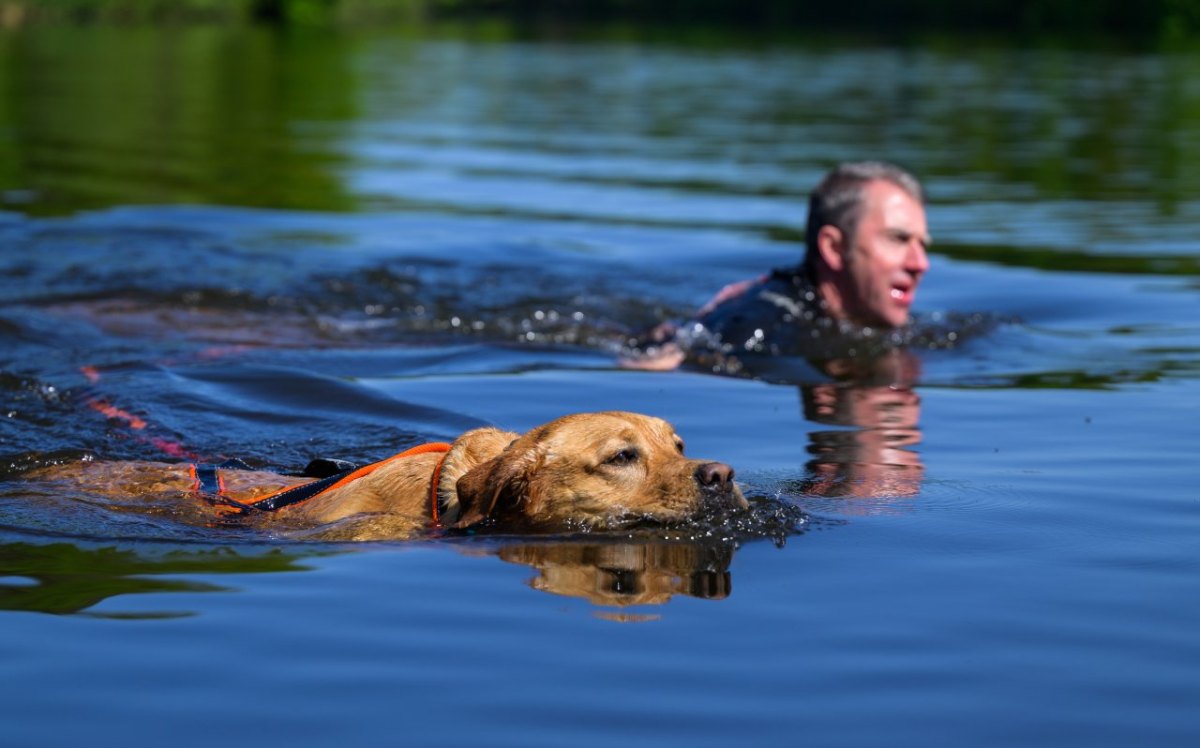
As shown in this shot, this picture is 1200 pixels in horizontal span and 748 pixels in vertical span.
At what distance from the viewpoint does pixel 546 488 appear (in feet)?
20.0

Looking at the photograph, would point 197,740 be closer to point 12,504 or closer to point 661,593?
point 661,593

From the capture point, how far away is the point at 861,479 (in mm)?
7117

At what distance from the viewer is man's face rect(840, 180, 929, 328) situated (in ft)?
33.1

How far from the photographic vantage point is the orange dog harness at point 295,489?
624cm

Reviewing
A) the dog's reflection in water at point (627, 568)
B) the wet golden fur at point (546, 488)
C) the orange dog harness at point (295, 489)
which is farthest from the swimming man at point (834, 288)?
the dog's reflection in water at point (627, 568)

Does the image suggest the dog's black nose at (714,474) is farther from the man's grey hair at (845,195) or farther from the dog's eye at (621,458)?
the man's grey hair at (845,195)

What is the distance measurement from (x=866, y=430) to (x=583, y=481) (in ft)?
8.39

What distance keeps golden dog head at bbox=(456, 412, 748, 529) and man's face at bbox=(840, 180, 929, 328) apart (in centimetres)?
427

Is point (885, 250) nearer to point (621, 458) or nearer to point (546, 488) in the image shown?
point (621, 458)

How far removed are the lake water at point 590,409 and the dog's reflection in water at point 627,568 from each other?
0.07 ft

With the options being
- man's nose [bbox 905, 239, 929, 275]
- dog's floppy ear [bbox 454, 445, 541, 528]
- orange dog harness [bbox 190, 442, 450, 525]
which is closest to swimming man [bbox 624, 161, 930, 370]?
man's nose [bbox 905, 239, 929, 275]

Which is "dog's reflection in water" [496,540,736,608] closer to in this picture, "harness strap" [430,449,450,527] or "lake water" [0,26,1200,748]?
"lake water" [0,26,1200,748]

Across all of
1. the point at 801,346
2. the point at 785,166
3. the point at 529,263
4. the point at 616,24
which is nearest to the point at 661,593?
the point at 801,346

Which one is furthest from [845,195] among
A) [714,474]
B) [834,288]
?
[714,474]
